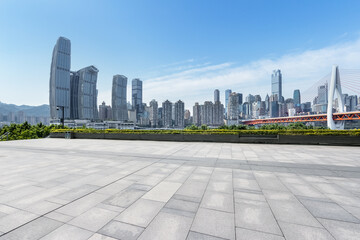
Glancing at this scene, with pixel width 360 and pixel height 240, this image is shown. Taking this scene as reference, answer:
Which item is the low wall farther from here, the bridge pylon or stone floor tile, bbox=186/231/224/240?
the bridge pylon

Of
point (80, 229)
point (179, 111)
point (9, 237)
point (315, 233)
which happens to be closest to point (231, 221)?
point (315, 233)

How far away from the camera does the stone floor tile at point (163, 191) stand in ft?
12.7

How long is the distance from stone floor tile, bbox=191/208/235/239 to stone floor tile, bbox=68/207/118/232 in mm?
1578

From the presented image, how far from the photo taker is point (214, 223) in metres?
2.90

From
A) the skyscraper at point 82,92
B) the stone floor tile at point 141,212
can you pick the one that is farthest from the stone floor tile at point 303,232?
the skyscraper at point 82,92

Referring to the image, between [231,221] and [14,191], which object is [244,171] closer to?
[231,221]

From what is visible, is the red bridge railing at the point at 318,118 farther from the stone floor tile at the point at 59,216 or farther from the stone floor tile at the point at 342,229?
the stone floor tile at the point at 59,216

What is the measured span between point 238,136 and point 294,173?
877cm

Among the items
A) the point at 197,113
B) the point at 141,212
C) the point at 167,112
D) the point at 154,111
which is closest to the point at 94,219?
the point at 141,212

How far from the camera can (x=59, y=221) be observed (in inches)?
116

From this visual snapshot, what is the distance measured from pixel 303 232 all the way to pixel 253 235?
84 centimetres

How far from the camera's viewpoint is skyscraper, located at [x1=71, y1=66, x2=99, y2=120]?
170750mm

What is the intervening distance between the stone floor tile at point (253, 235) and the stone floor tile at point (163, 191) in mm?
1731

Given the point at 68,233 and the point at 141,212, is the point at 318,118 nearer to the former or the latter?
the point at 141,212
